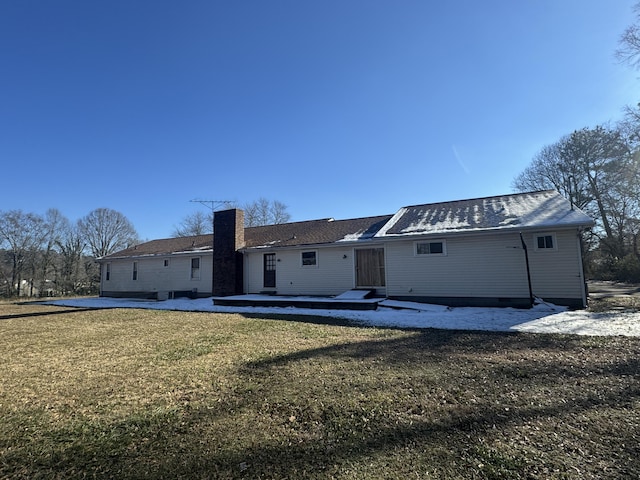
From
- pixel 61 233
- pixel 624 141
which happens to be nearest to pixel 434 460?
pixel 624 141

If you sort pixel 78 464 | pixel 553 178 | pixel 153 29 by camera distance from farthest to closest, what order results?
pixel 553 178 → pixel 153 29 → pixel 78 464

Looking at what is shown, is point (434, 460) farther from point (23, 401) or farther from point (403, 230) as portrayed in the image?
point (403, 230)

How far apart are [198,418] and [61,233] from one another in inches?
1698

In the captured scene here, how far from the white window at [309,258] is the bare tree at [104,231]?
36.3m

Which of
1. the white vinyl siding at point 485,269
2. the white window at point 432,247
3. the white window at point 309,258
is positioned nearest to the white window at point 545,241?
the white vinyl siding at point 485,269

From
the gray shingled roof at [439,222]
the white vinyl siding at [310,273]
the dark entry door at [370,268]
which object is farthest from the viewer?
the white vinyl siding at [310,273]

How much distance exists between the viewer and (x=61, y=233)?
35.9 m

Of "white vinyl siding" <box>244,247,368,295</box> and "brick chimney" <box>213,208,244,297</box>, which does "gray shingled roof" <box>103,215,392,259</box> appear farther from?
"brick chimney" <box>213,208,244,297</box>

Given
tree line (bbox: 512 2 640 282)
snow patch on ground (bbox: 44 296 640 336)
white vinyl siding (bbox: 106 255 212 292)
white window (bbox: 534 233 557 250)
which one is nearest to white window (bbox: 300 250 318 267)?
snow patch on ground (bbox: 44 296 640 336)

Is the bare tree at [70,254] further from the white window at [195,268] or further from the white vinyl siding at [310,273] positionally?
the white vinyl siding at [310,273]

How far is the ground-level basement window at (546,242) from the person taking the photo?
10375 mm

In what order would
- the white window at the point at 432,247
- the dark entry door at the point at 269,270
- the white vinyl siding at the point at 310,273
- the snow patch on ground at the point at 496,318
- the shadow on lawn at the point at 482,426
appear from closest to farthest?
the shadow on lawn at the point at 482,426, the snow patch on ground at the point at 496,318, the white window at the point at 432,247, the white vinyl siding at the point at 310,273, the dark entry door at the point at 269,270

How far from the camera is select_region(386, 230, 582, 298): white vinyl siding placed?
404 inches

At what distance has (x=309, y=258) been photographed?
1486 centimetres
